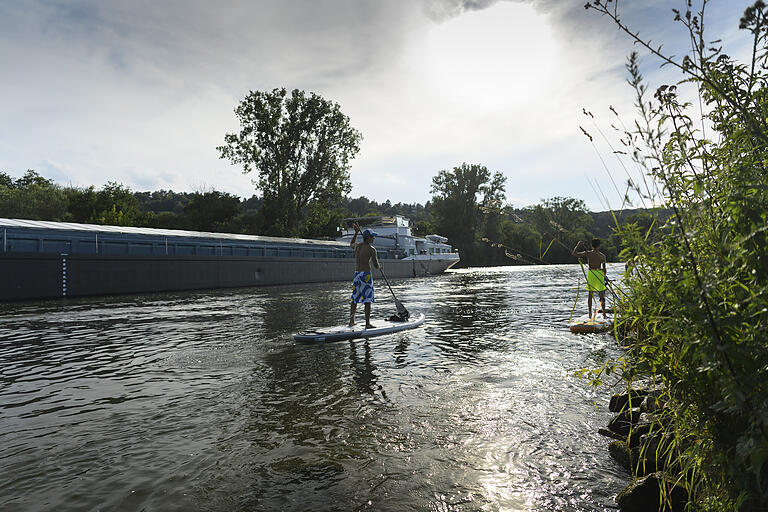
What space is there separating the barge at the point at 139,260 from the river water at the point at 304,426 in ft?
50.5

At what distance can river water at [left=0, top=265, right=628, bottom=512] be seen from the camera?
3400mm

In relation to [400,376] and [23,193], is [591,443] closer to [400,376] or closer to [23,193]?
[400,376]

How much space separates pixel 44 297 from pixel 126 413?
870 inches

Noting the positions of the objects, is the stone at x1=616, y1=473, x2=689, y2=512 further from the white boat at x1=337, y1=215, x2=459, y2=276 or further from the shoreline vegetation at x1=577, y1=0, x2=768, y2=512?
the white boat at x1=337, y1=215, x2=459, y2=276

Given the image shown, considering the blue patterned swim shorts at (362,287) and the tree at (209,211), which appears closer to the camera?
the blue patterned swim shorts at (362,287)

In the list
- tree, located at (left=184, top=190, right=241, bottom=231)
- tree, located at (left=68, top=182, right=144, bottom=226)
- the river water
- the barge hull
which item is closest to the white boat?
the barge hull

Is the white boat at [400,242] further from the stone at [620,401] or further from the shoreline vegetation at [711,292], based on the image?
the shoreline vegetation at [711,292]

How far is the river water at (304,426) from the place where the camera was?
3400 mm

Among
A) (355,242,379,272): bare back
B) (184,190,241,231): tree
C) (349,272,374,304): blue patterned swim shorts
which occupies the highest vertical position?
(184,190,241,231): tree

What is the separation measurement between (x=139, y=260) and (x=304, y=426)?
25.9 m

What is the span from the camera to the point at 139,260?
26.8 metres

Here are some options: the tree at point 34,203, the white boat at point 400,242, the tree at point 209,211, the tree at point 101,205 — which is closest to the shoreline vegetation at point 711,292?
the white boat at point 400,242

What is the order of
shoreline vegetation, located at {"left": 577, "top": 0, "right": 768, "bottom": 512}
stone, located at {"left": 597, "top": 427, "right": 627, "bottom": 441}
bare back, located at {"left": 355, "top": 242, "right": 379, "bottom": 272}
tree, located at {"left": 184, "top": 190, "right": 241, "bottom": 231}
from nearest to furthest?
shoreline vegetation, located at {"left": 577, "top": 0, "right": 768, "bottom": 512} → stone, located at {"left": 597, "top": 427, "right": 627, "bottom": 441} → bare back, located at {"left": 355, "top": 242, "right": 379, "bottom": 272} → tree, located at {"left": 184, "top": 190, "right": 241, "bottom": 231}

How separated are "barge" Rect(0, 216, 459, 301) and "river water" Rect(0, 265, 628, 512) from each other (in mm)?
15391
